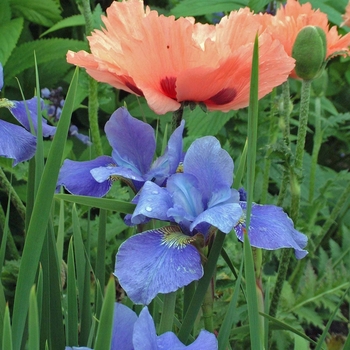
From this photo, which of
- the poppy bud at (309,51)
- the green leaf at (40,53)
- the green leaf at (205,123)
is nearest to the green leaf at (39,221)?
the poppy bud at (309,51)

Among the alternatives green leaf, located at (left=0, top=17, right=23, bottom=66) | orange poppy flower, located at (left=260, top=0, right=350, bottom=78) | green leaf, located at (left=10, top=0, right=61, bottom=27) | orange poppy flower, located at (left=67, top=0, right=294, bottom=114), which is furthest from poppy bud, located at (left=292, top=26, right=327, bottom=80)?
green leaf, located at (left=10, top=0, right=61, bottom=27)

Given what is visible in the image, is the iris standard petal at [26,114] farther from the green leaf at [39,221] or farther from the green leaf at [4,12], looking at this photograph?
the green leaf at [4,12]

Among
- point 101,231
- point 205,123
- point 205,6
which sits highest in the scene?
point 205,6

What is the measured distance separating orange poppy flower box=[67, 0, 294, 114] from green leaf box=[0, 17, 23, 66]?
81 cm

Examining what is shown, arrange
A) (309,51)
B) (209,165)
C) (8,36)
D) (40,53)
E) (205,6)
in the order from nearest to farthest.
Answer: (209,165), (309,51), (205,6), (8,36), (40,53)

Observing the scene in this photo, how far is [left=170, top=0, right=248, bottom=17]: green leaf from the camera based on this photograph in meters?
1.08

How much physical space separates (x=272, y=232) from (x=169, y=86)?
7.0 inches

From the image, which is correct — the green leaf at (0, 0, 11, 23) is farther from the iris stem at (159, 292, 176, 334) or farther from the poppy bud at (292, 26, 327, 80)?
the iris stem at (159, 292, 176, 334)

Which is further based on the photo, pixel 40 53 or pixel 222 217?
pixel 40 53

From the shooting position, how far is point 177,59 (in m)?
0.45

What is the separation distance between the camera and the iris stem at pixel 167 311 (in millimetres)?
330

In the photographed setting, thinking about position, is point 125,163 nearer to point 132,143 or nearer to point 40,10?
point 132,143

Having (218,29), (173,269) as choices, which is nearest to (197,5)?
(218,29)

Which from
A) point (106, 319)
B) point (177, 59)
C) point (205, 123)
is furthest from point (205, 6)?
point (106, 319)
